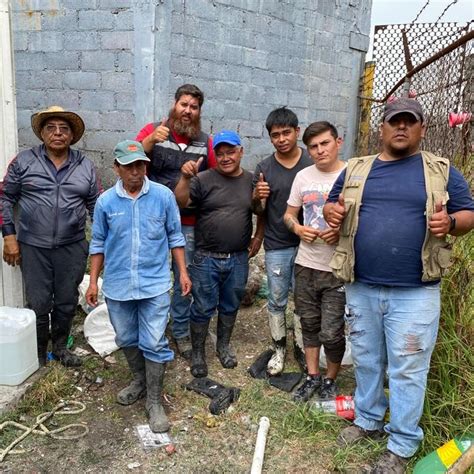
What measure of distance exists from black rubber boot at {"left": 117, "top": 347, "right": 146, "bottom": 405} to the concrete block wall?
290 cm

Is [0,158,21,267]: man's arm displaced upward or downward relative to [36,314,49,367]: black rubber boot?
upward

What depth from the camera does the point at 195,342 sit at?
3.93 m

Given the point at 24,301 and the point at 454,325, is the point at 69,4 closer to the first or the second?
the point at 24,301

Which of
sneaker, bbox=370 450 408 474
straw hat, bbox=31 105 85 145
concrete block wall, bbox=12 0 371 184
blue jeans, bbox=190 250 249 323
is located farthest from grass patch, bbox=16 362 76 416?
concrete block wall, bbox=12 0 371 184

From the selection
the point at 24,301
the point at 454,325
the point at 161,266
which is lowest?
the point at 24,301

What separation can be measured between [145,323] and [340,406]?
1439 mm

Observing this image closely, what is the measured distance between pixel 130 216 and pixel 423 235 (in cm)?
178

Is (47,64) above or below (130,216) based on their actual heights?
above

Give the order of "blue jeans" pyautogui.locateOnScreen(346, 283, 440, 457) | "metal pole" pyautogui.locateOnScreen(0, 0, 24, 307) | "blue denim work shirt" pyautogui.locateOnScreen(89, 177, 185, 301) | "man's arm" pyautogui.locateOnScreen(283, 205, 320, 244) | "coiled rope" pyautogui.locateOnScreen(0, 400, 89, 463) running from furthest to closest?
"metal pole" pyautogui.locateOnScreen(0, 0, 24, 307) < "man's arm" pyautogui.locateOnScreen(283, 205, 320, 244) < "blue denim work shirt" pyautogui.locateOnScreen(89, 177, 185, 301) < "coiled rope" pyautogui.locateOnScreen(0, 400, 89, 463) < "blue jeans" pyautogui.locateOnScreen(346, 283, 440, 457)

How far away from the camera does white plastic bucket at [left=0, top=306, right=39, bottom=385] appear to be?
3414mm

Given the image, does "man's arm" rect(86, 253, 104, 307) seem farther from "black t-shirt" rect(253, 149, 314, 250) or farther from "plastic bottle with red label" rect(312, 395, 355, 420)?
"plastic bottle with red label" rect(312, 395, 355, 420)

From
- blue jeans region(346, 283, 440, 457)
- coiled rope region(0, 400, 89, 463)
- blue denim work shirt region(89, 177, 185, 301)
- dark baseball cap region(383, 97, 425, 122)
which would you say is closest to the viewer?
dark baseball cap region(383, 97, 425, 122)

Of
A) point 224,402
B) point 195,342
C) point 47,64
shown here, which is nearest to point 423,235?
point 224,402

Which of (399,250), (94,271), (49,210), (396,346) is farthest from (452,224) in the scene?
(49,210)
